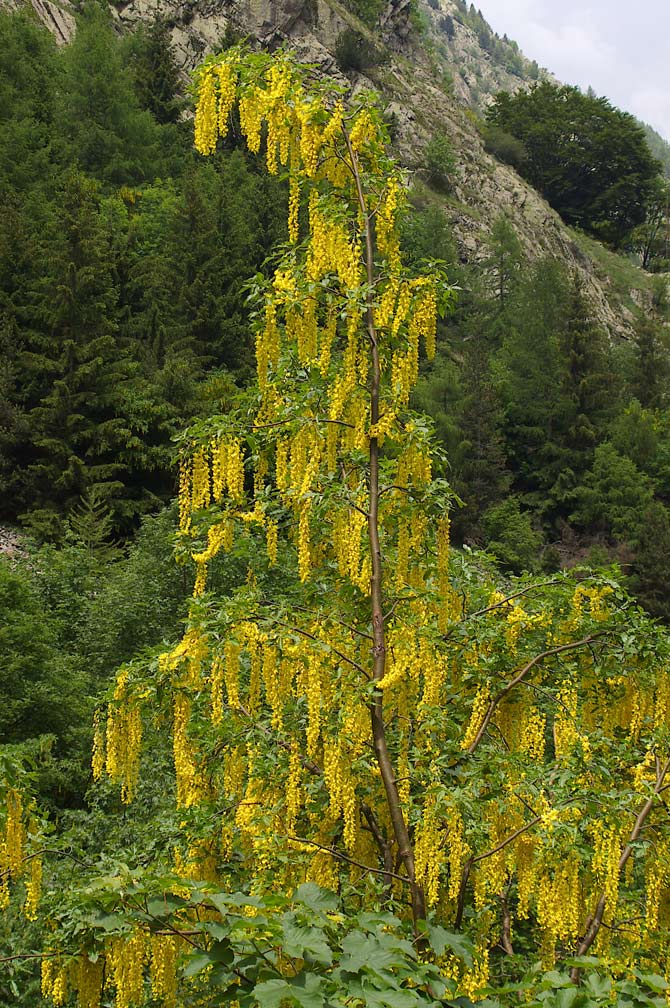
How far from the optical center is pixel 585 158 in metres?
72.9

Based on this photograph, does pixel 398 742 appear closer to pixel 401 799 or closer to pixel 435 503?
pixel 401 799

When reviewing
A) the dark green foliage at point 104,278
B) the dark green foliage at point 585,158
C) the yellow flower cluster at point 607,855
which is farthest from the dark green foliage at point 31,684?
the dark green foliage at point 585,158

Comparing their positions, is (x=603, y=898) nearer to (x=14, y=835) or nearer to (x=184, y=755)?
(x=184, y=755)

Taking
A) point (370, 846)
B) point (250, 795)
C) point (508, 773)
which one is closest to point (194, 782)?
point (250, 795)

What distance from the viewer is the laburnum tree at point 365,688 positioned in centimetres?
374

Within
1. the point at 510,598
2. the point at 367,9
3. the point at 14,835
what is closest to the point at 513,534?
the point at 510,598

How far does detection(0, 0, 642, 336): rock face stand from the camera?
5831 cm

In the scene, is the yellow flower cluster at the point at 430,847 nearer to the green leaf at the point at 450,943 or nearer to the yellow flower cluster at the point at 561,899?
the green leaf at the point at 450,943

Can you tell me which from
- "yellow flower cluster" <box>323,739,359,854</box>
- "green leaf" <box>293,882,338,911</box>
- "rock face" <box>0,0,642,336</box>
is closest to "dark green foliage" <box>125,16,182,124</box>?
"rock face" <box>0,0,642,336</box>

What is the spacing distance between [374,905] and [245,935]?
102 centimetres

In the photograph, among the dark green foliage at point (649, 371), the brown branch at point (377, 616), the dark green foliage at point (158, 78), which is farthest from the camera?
the dark green foliage at point (158, 78)

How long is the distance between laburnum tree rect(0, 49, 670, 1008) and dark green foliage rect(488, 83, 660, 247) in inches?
3033

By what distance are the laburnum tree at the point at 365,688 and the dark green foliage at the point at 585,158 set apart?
77028mm

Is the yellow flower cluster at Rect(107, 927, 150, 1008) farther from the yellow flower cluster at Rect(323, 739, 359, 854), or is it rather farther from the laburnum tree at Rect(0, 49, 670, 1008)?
the yellow flower cluster at Rect(323, 739, 359, 854)
